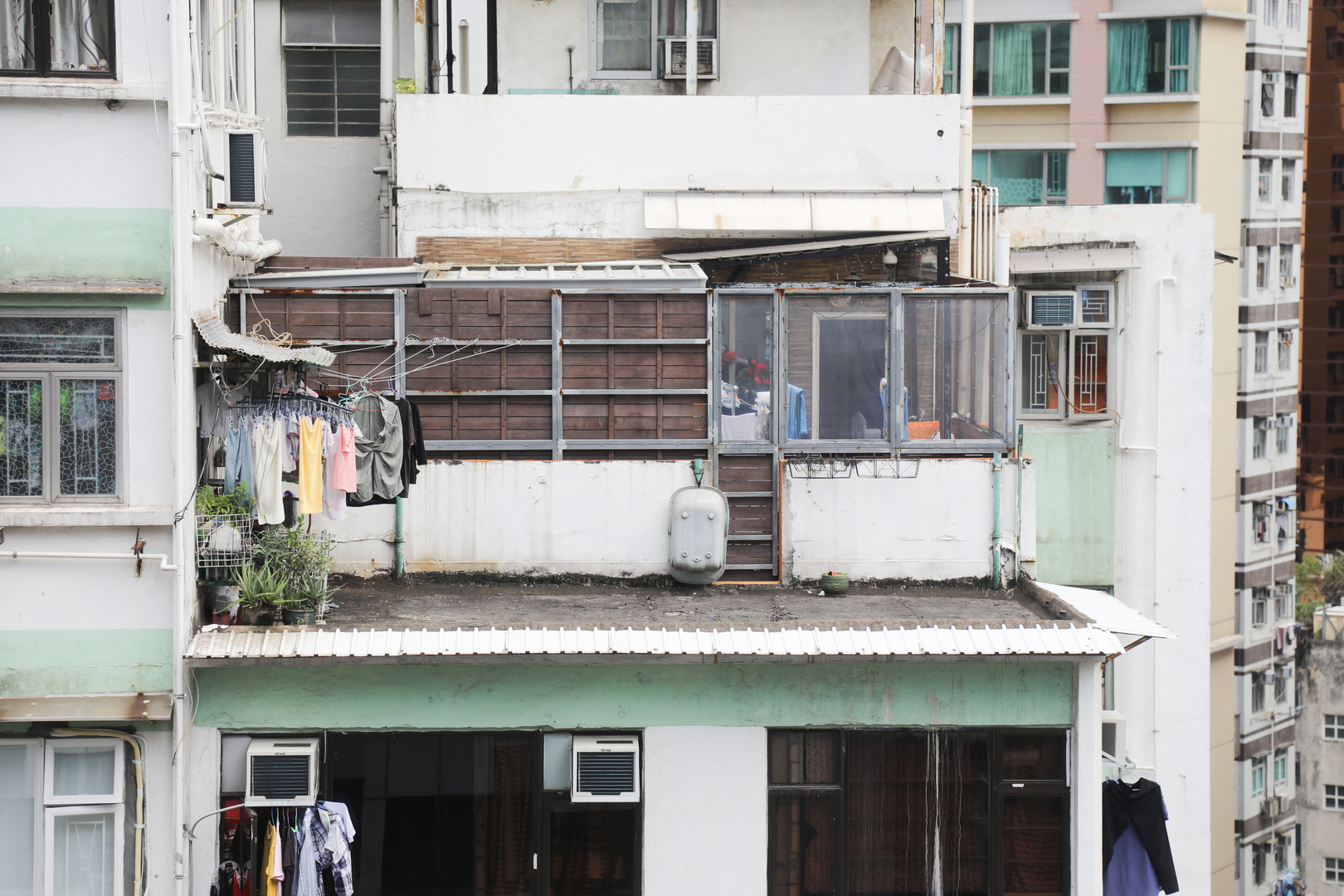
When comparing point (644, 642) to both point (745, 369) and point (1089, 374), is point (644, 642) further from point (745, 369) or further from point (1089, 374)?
point (1089, 374)

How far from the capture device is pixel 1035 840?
1368 centimetres

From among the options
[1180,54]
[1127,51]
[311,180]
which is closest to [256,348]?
[311,180]

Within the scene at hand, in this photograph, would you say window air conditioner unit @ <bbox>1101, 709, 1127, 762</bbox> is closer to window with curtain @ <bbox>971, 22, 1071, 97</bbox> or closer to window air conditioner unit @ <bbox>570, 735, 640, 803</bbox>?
window air conditioner unit @ <bbox>570, 735, 640, 803</bbox>

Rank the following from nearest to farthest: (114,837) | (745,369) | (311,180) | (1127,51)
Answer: (114,837) → (745,369) → (311,180) → (1127,51)

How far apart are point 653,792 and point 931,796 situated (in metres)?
2.55

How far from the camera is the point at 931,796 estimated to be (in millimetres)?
13633

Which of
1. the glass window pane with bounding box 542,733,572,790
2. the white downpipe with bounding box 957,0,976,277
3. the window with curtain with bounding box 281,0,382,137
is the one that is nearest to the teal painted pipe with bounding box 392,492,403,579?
the glass window pane with bounding box 542,733,572,790

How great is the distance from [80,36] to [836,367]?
7610mm

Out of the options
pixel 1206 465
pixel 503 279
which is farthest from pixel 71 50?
pixel 1206 465

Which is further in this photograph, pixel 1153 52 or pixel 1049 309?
pixel 1153 52

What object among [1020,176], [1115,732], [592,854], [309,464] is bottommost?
[1115,732]

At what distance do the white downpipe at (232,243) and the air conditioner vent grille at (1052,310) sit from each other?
10.9 m

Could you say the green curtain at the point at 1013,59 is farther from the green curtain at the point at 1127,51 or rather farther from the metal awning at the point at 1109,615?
the metal awning at the point at 1109,615

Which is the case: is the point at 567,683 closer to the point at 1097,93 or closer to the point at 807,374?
the point at 807,374
